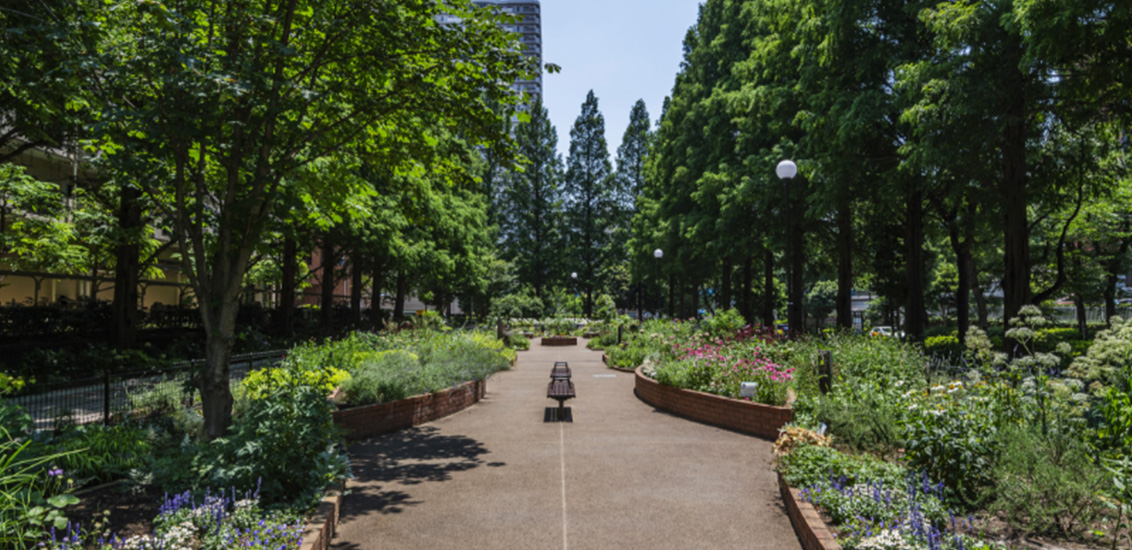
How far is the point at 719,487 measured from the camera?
21.1 feet

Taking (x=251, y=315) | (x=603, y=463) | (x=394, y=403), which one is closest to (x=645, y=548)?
(x=603, y=463)

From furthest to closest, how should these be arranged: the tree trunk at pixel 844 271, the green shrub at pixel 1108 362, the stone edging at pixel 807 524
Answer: the tree trunk at pixel 844 271
the green shrub at pixel 1108 362
the stone edging at pixel 807 524

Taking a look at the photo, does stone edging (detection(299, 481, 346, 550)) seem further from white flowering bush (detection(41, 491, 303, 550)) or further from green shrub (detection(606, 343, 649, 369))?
green shrub (detection(606, 343, 649, 369))

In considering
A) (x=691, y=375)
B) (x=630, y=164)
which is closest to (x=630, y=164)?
(x=630, y=164)

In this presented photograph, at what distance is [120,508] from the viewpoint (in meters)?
5.07

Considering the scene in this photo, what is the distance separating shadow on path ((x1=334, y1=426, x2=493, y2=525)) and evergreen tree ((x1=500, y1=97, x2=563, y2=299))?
4393cm

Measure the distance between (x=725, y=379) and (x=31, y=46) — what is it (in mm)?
9764

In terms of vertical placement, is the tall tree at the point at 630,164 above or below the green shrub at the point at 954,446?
above

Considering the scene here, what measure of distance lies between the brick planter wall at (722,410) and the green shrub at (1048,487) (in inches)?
133

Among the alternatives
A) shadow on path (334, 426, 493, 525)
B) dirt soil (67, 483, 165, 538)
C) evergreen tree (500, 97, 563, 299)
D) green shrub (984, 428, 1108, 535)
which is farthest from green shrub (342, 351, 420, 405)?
evergreen tree (500, 97, 563, 299)

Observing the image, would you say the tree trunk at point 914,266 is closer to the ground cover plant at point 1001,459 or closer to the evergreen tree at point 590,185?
the ground cover plant at point 1001,459

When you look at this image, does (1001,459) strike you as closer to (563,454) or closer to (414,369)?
(563,454)

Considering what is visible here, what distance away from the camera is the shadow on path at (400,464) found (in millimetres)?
5961

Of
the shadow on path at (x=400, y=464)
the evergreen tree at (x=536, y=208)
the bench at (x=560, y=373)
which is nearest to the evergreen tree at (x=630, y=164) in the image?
the evergreen tree at (x=536, y=208)
